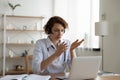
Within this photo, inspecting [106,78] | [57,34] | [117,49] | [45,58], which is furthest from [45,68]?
[117,49]

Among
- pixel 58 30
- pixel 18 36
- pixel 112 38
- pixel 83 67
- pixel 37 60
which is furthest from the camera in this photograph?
pixel 18 36

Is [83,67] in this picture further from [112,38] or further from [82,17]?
[82,17]

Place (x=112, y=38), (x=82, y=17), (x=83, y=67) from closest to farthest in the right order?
(x=83, y=67) < (x=112, y=38) < (x=82, y=17)

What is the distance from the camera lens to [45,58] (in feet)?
7.21

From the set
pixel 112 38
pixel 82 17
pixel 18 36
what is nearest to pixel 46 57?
pixel 112 38

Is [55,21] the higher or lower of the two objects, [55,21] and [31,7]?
the lower

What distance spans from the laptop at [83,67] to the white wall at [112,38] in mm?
2210

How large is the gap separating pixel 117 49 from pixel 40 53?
6.77 feet

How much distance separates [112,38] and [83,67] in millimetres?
2501

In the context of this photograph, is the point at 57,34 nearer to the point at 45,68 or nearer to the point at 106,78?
the point at 45,68

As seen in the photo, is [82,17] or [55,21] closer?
[55,21]

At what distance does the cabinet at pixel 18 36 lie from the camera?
5.88m

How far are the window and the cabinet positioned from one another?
0.82 metres

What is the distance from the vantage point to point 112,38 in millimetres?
4043
